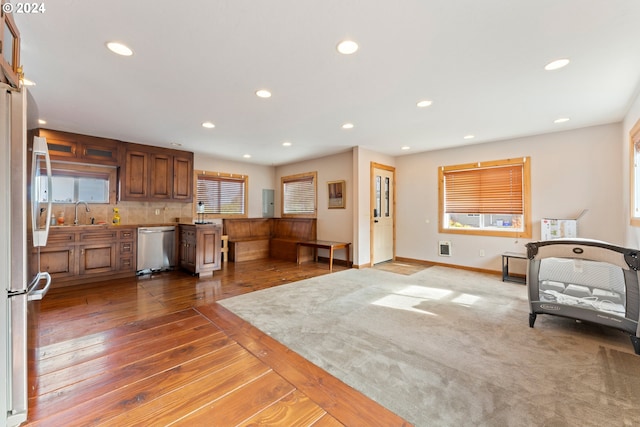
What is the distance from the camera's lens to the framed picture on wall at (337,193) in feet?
20.1

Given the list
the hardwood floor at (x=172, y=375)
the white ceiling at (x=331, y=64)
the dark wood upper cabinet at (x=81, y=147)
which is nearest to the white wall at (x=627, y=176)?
the white ceiling at (x=331, y=64)

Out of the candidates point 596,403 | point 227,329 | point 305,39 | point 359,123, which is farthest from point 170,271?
point 596,403

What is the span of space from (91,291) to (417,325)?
4.67m

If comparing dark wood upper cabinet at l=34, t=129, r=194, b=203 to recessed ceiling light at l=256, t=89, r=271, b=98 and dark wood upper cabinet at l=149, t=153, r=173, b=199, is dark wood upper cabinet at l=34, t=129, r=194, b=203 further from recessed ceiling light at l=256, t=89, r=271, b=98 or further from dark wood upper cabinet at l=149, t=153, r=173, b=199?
recessed ceiling light at l=256, t=89, r=271, b=98

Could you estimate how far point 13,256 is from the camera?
4.68ft

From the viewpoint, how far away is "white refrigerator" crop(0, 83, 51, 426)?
1.36 metres

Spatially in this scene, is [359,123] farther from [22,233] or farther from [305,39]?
[22,233]

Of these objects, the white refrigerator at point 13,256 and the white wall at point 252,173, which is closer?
the white refrigerator at point 13,256

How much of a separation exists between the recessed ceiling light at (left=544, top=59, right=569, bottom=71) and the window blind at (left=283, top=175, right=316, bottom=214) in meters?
5.01

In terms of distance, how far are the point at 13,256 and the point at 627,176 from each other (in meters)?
6.37

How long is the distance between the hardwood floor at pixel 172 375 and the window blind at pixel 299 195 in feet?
13.5

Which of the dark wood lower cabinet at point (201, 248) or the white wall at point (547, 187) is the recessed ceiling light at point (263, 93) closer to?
the dark wood lower cabinet at point (201, 248)

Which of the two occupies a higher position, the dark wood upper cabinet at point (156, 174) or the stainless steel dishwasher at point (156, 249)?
the dark wood upper cabinet at point (156, 174)

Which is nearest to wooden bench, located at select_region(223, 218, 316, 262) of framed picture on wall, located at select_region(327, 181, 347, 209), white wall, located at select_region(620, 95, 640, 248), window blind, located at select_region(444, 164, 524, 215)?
framed picture on wall, located at select_region(327, 181, 347, 209)
